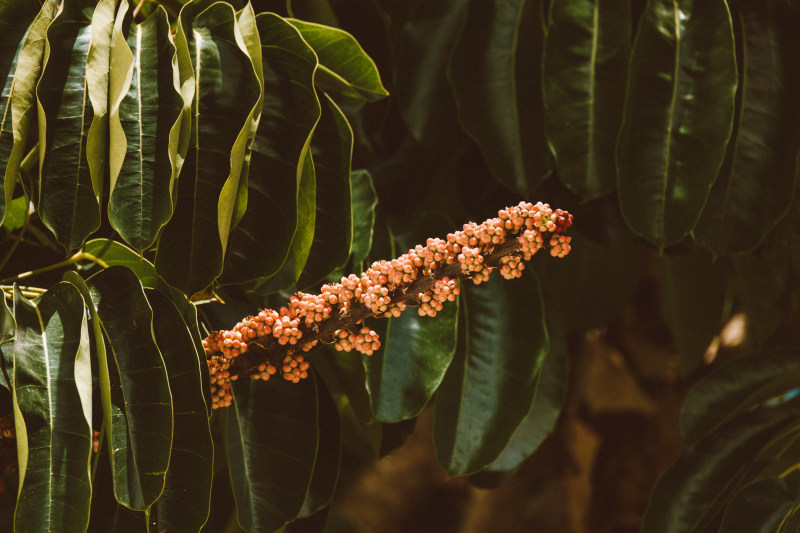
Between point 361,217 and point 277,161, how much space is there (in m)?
0.26

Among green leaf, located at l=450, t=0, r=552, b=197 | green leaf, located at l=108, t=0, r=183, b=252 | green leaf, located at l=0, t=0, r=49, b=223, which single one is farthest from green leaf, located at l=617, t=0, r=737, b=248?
green leaf, located at l=0, t=0, r=49, b=223

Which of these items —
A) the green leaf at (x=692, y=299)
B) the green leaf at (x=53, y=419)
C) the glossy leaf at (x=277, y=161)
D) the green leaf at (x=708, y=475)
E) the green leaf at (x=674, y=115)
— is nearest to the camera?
the green leaf at (x=53, y=419)

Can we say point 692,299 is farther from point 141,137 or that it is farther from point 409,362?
point 141,137

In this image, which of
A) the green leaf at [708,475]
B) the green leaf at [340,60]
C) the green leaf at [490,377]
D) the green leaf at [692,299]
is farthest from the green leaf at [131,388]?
the green leaf at [692,299]

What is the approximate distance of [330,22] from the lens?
94cm

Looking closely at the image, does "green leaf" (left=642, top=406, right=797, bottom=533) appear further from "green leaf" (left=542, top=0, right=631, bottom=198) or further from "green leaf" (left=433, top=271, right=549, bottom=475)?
"green leaf" (left=542, top=0, right=631, bottom=198)

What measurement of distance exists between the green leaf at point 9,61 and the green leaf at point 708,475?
0.85m

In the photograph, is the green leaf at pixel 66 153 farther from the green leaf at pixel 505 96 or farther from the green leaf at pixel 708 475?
the green leaf at pixel 708 475

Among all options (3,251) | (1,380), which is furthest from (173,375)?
(3,251)

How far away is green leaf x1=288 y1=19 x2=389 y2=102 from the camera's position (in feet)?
2.38

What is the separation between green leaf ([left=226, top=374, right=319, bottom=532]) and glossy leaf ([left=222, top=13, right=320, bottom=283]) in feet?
0.53

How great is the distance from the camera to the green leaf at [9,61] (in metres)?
0.56

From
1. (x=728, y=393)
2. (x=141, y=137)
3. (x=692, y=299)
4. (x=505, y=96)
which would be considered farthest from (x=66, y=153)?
(x=692, y=299)

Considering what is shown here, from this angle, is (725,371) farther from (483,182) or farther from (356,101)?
(356,101)
